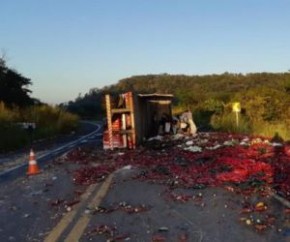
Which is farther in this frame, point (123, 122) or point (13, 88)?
point (13, 88)

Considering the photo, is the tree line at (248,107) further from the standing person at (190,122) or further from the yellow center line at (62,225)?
the yellow center line at (62,225)

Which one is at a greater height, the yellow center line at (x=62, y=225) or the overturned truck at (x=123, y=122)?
the overturned truck at (x=123, y=122)

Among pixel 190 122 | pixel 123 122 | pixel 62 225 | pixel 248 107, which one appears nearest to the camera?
pixel 62 225

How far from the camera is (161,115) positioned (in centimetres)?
2730

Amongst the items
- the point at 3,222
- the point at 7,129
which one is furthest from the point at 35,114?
the point at 3,222

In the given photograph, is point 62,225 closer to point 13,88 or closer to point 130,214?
point 130,214

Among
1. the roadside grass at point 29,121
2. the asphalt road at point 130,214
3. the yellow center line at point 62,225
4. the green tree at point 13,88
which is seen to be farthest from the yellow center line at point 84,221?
the green tree at point 13,88

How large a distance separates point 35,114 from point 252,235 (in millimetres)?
34572

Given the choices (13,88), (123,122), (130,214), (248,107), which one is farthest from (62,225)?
(13,88)

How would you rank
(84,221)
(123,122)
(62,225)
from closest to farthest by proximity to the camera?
(62,225)
(84,221)
(123,122)

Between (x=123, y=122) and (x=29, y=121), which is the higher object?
(x=123, y=122)

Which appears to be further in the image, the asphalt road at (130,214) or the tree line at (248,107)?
the tree line at (248,107)

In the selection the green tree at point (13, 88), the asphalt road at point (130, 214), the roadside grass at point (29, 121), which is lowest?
the asphalt road at point (130, 214)

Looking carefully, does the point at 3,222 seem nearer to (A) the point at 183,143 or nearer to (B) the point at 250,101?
(A) the point at 183,143
